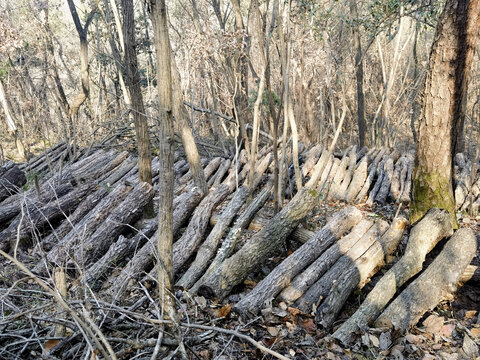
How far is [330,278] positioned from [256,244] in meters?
0.90

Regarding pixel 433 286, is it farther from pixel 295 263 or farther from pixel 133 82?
pixel 133 82

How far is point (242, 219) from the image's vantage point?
4.59 m

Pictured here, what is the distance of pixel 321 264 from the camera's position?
148 inches

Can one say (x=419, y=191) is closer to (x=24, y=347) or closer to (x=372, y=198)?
(x=372, y=198)

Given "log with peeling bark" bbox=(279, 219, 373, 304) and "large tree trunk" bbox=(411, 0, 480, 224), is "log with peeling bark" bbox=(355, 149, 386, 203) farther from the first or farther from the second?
"log with peeling bark" bbox=(279, 219, 373, 304)

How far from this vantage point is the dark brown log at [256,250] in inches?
141

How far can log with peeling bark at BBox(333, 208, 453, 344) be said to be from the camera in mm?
3109

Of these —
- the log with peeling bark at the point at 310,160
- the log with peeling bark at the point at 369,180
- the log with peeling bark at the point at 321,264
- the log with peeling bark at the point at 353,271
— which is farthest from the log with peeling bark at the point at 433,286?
the log with peeling bark at the point at 310,160

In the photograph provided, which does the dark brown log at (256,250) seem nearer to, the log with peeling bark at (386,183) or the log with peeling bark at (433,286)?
the log with peeling bark at (433,286)

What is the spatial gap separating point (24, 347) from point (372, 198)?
204 inches

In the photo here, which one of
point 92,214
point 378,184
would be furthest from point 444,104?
point 92,214

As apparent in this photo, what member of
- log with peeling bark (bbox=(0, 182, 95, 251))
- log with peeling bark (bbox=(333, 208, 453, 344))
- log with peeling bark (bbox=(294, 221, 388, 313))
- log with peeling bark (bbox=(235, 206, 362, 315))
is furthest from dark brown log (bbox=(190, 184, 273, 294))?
log with peeling bark (bbox=(0, 182, 95, 251))

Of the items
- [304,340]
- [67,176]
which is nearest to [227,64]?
[67,176]

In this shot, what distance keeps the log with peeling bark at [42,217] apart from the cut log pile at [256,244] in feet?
0.06
